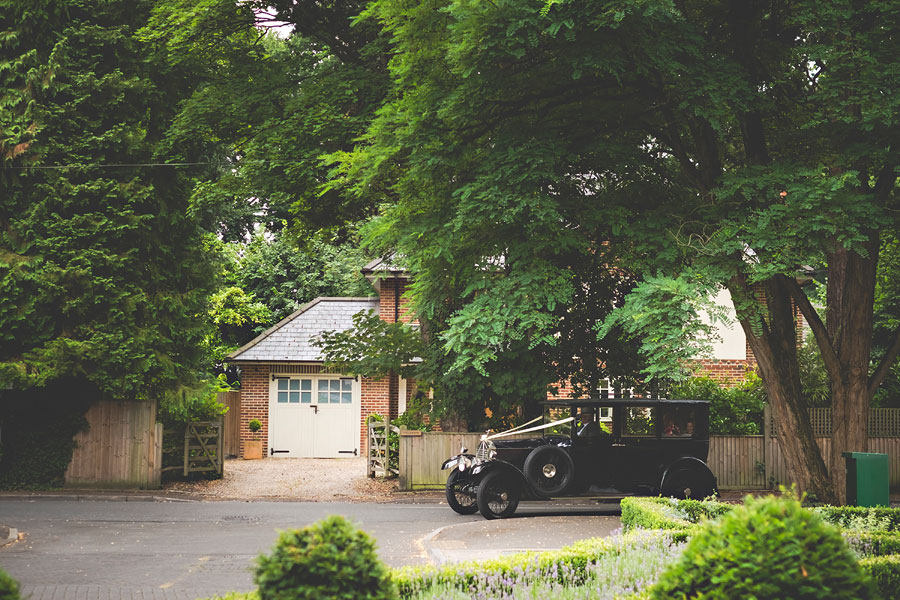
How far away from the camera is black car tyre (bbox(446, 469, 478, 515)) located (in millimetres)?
15305

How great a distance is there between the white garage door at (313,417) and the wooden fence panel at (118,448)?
366 inches

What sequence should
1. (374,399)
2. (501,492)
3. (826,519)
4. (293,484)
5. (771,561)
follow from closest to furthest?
(771,561) → (826,519) → (501,492) → (293,484) → (374,399)

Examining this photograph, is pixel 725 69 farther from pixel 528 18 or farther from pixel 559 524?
pixel 559 524

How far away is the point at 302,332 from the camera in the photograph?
2986cm

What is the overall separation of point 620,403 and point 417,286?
4.09 m

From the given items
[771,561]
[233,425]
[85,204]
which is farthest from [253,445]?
[771,561]

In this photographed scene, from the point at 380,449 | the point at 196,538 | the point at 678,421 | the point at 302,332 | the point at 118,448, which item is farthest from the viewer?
the point at 302,332

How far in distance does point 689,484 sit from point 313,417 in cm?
1639

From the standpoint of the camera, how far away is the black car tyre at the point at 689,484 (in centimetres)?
1530

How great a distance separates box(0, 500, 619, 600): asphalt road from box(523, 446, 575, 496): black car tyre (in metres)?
0.55

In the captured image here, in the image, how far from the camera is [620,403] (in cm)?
1546

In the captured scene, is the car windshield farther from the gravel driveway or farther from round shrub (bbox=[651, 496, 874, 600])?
round shrub (bbox=[651, 496, 874, 600])

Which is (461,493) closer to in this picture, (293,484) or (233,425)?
(293,484)

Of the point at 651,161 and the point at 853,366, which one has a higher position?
the point at 651,161
